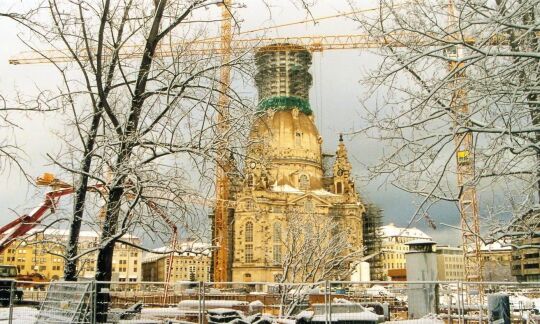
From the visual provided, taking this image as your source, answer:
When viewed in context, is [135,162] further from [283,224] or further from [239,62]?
[283,224]

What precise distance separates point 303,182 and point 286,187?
10.4 feet

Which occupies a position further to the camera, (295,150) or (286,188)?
(295,150)

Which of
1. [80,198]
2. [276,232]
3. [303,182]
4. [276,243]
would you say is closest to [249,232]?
[276,232]

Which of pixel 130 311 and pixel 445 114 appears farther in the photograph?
pixel 130 311

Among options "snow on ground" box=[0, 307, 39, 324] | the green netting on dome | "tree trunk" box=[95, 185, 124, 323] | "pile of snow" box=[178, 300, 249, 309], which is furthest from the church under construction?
"tree trunk" box=[95, 185, 124, 323]

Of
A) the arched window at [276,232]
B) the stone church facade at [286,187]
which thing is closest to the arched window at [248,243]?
the stone church facade at [286,187]

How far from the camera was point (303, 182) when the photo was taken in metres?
96.5

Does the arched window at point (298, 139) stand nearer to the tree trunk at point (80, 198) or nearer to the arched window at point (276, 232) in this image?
the arched window at point (276, 232)

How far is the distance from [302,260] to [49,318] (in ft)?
88.8

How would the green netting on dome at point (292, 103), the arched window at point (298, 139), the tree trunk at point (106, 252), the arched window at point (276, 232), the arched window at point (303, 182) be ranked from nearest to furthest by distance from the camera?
the tree trunk at point (106, 252) < the arched window at point (276, 232) < the arched window at point (303, 182) < the arched window at point (298, 139) < the green netting on dome at point (292, 103)

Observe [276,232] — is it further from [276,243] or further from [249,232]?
[249,232]

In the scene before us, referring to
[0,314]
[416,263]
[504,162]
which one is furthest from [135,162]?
[416,263]

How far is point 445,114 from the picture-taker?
9688mm

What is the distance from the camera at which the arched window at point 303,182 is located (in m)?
95.8
